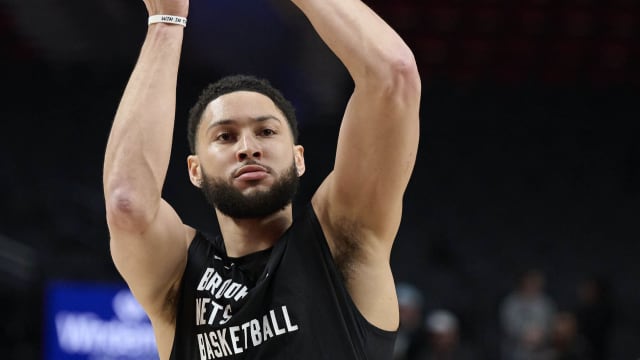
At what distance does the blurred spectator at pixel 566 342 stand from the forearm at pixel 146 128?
699 centimetres

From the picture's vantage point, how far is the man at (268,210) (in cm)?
269

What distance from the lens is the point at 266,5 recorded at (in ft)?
37.4

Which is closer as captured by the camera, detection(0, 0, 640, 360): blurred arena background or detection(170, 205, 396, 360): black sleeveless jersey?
detection(170, 205, 396, 360): black sleeveless jersey

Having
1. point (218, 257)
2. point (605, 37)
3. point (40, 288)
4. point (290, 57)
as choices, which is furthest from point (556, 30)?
point (218, 257)

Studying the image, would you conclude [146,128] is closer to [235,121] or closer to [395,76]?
[235,121]

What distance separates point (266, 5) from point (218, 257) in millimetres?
8620

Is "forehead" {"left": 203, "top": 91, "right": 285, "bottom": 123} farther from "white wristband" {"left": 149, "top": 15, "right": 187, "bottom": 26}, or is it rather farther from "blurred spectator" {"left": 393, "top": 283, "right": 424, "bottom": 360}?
"blurred spectator" {"left": 393, "top": 283, "right": 424, "bottom": 360}

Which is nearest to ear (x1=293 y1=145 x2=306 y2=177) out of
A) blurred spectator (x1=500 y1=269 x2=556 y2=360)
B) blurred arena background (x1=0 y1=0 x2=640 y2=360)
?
blurred spectator (x1=500 y1=269 x2=556 y2=360)

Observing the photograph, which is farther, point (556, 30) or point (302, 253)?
point (556, 30)

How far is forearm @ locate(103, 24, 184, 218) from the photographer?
→ 2.71 m

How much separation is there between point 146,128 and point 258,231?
1.64 feet

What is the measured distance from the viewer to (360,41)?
2.63 m

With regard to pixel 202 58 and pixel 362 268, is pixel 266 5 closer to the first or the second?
pixel 202 58

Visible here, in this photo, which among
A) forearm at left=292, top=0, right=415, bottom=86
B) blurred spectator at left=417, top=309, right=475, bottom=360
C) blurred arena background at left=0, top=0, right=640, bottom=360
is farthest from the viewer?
blurred arena background at left=0, top=0, right=640, bottom=360
